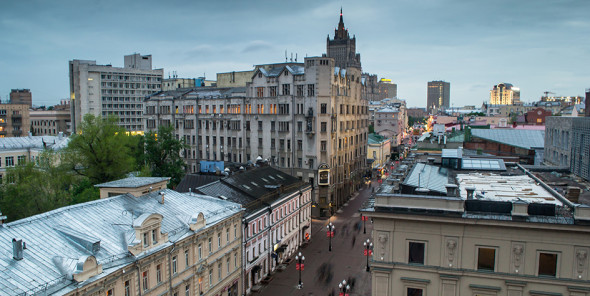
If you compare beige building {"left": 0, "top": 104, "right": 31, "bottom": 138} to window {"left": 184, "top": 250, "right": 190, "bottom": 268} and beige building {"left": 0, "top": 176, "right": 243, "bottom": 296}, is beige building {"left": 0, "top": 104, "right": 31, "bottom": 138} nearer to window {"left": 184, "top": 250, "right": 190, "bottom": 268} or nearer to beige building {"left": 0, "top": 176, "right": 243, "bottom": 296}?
beige building {"left": 0, "top": 176, "right": 243, "bottom": 296}

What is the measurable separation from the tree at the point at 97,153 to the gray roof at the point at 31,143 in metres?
26.1

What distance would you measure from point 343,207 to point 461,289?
52646mm

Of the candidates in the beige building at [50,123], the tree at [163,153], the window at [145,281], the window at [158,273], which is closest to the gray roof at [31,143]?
the tree at [163,153]

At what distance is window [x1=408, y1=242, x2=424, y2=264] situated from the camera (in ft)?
77.2

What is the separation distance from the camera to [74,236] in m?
25.1

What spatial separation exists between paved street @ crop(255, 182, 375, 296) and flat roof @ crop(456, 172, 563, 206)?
622 inches

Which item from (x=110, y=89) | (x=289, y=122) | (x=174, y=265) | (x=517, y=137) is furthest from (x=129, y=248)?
(x=110, y=89)

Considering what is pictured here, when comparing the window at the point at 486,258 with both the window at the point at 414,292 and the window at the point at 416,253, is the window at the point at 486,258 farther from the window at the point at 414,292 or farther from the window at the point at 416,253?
the window at the point at 414,292

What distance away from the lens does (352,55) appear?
194000mm

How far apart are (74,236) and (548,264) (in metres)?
26.2

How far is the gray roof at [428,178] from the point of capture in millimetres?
27469

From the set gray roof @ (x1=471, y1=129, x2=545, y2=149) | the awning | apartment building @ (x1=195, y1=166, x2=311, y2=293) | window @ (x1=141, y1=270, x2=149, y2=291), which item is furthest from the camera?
gray roof @ (x1=471, y1=129, x2=545, y2=149)

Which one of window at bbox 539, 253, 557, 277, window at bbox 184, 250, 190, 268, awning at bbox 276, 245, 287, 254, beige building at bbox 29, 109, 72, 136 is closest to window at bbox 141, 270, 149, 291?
window at bbox 184, 250, 190, 268

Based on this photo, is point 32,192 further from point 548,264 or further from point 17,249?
point 548,264
